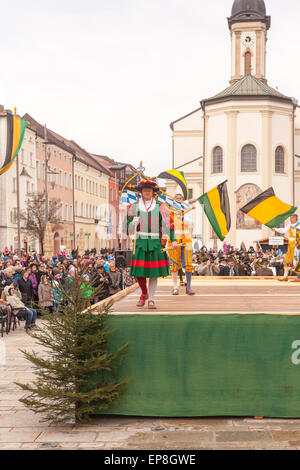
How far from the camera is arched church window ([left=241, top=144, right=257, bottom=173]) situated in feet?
171

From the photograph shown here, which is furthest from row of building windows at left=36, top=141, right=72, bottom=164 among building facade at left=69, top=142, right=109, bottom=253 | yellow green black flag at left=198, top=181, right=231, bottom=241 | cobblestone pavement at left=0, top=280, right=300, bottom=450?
cobblestone pavement at left=0, top=280, right=300, bottom=450

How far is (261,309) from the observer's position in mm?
6723

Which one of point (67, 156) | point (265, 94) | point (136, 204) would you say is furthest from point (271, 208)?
point (67, 156)

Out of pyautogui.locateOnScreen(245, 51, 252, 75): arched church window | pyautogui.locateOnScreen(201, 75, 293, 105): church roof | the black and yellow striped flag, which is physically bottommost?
the black and yellow striped flag

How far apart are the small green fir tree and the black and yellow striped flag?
7.70 meters

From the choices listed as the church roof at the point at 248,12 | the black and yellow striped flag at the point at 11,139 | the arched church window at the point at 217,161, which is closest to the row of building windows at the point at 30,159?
the arched church window at the point at 217,161

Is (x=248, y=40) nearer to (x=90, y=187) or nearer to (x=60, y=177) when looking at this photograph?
(x=60, y=177)

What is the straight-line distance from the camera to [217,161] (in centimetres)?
5325

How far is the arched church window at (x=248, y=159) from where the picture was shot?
5200 cm

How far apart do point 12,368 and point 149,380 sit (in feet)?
14.2

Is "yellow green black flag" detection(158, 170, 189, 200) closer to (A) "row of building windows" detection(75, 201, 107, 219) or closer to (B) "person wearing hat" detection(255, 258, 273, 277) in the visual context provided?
(B) "person wearing hat" detection(255, 258, 273, 277)

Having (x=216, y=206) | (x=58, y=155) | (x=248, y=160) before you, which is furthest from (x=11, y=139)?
(x=58, y=155)

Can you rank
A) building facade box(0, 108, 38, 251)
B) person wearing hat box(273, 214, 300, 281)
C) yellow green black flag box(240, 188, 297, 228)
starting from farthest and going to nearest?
building facade box(0, 108, 38, 251) < yellow green black flag box(240, 188, 297, 228) < person wearing hat box(273, 214, 300, 281)

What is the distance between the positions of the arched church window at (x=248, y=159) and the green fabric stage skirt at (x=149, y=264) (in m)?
45.6
